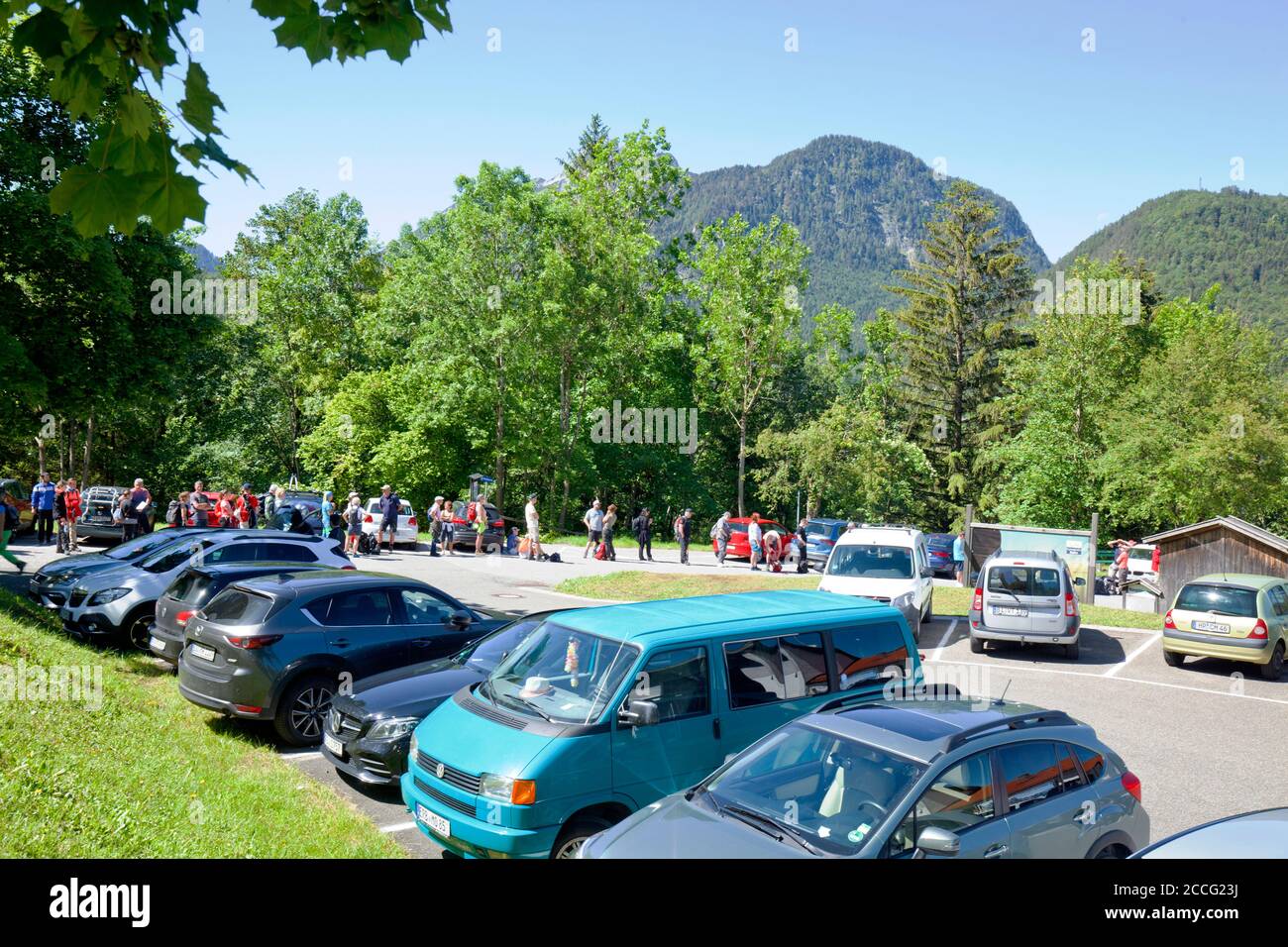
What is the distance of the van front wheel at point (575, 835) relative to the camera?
19.0 ft

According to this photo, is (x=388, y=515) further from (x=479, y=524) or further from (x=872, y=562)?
(x=872, y=562)

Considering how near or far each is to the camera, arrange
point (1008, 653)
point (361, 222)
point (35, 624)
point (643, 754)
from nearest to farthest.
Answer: point (643, 754), point (35, 624), point (1008, 653), point (361, 222)

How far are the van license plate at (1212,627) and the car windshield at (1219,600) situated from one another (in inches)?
8.3

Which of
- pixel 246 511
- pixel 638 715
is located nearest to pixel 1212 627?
pixel 638 715

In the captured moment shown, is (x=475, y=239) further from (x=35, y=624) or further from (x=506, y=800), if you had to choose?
(x=506, y=800)

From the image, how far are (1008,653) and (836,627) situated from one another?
10629 mm

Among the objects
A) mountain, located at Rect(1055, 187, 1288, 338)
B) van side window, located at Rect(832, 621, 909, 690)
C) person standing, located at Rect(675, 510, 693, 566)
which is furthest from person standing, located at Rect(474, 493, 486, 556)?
mountain, located at Rect(1055, 187, 1288, 338)

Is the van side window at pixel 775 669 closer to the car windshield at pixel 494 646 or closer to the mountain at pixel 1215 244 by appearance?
the car windshield at pixel 494 646

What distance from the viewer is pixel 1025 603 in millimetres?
15969

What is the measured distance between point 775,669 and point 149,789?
15.7ft

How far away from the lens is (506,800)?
5.74 m

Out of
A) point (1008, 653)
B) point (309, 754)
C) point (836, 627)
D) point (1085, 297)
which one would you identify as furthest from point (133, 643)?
point (1085, 297)

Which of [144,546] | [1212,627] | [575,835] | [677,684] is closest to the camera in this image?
[575,835]
